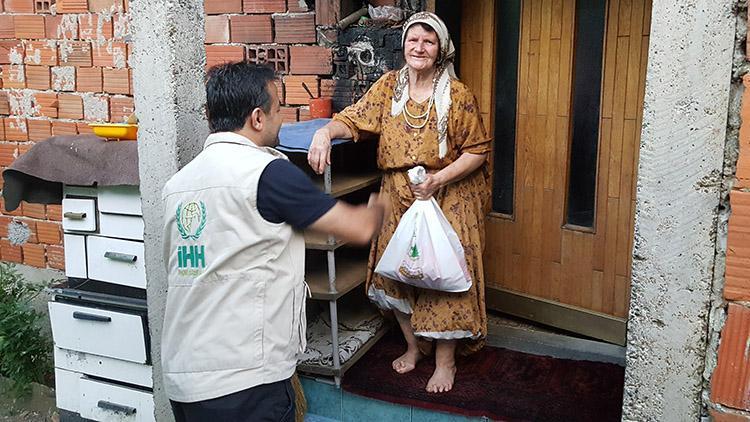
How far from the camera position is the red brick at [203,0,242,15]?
4.49m

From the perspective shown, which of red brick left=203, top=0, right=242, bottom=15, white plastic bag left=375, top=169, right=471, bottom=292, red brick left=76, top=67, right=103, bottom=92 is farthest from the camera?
red brick left=76, top=67, right=103, bottom=92

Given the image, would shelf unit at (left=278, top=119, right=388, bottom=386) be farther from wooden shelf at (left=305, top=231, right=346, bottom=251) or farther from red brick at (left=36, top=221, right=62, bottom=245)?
red brick at (left=36, top=221, right=62, bottom=245)

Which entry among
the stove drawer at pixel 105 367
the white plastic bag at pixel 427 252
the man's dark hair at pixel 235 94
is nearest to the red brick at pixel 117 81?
the stove drawer at pixel 105 367

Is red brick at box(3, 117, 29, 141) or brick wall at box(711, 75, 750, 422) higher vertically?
red brick at box(3, 117, 29, 141)

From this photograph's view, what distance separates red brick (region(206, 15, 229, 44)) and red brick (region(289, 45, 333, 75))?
0.51 m

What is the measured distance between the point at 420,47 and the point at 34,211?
359cm

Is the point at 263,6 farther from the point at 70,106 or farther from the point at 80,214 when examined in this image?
the point at 70,106

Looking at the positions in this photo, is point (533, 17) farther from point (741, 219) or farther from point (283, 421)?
point (283, 421)

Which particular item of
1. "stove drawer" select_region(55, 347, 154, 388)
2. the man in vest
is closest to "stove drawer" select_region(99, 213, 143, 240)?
"stove drawer" select_region(55, 347, 154, 388)

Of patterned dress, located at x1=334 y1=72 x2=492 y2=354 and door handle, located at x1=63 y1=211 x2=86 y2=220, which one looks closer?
patterned dress, located at x1=334 y1=72 x2=492 y2=354

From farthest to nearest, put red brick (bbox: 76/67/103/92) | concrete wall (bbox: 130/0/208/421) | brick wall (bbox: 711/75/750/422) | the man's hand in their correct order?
red brick (bbox: 76/67/103/92) → the man's hand → concrete wall (bbox: 130/0/208/421) → brick wall (bbox: 711/75/750/422)

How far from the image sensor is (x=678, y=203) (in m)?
2.39

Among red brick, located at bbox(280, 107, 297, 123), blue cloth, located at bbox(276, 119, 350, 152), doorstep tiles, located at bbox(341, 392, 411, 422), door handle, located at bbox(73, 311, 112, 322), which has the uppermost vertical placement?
red brick, located at bbox(280, 107, 297, 123)

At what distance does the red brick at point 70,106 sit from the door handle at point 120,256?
6.08ft
